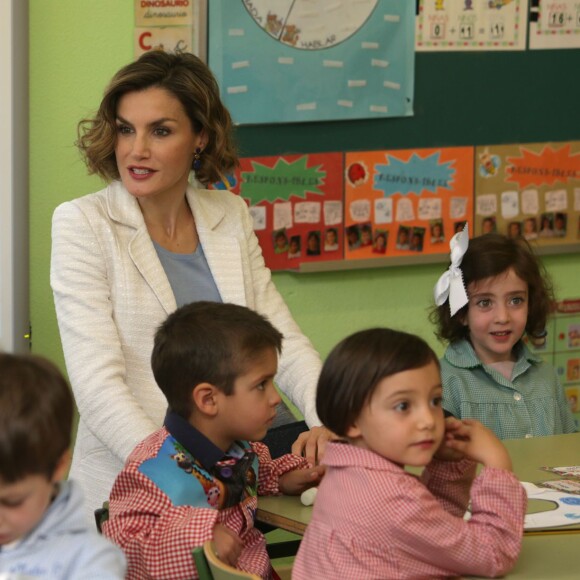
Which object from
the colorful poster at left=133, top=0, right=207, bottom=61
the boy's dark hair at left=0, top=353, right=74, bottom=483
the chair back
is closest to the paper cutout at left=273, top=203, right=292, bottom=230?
the colorful poster at left=133, top=0, right=207, bottom=61

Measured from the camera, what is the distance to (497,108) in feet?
13.9

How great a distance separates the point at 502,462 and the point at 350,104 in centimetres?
223

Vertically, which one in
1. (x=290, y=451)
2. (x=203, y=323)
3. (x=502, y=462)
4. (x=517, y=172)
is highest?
(x=517, y=172)

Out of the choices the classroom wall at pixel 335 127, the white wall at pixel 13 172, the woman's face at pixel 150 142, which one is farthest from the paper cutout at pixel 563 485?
the classroom wall at pixel 335 127

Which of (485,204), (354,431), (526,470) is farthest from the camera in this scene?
(485,204)

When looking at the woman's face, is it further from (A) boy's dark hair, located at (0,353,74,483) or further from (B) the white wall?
(A) boy's dark hair, located at (0,353,74,483)

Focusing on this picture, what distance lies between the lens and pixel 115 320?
106 inches

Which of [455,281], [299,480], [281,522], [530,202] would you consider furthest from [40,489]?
[530,202]

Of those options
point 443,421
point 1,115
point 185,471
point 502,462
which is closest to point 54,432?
point 185,471

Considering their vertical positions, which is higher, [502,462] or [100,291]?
[100,291]

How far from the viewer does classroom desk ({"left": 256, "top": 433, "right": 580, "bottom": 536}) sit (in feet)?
6.95

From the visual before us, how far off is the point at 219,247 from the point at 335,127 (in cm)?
122

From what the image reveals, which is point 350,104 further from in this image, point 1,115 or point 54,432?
point 54,432

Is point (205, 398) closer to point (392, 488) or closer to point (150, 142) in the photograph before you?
point (392, 488)
